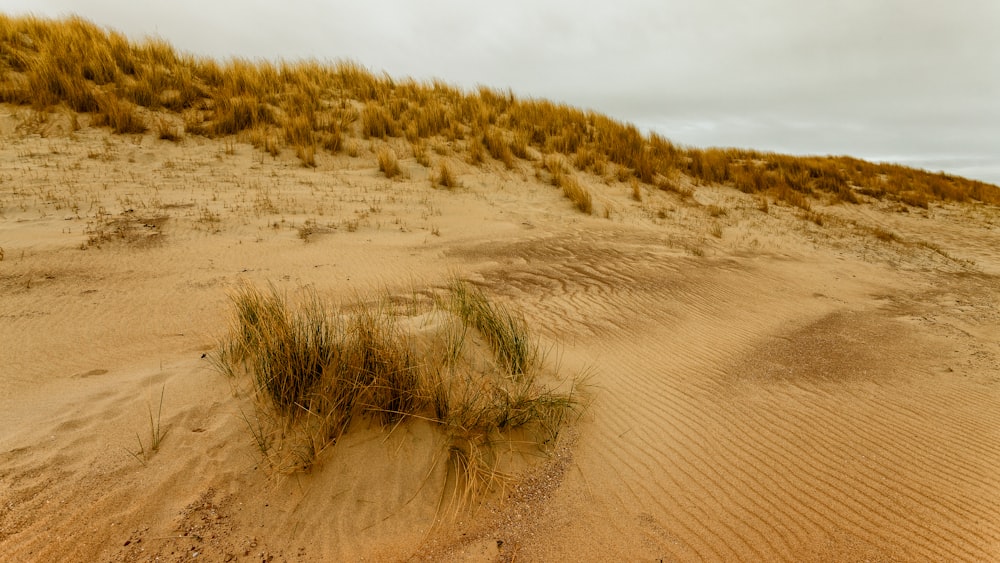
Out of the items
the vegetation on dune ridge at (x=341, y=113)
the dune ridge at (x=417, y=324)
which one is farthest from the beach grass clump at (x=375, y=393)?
the vegetation on dune ridge at (x=341, y=113)

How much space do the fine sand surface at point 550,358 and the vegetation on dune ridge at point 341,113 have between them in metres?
2.15

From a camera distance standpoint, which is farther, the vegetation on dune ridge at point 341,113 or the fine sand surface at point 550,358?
the vegetation on dune ridge at point 341,113

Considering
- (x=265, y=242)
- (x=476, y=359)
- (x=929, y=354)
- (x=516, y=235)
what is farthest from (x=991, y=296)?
(x=265, y=242)

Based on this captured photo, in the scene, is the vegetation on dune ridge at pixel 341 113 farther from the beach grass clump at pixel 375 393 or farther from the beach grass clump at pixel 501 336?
the beach grass clump at pixel 375 393

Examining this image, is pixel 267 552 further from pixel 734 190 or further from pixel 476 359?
pixel 734 190

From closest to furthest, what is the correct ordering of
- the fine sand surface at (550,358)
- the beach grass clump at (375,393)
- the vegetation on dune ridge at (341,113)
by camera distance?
the fine sand surface at (550,358) < the beach grass clump at (375,393) < the vegetation on dune ridge at (341,113)

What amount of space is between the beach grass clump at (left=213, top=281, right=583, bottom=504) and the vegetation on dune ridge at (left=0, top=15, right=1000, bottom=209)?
721cm

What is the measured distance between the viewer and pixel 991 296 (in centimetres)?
654

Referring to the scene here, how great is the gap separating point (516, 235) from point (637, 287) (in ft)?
7.89

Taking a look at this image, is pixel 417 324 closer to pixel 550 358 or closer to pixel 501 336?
pixel 501 336

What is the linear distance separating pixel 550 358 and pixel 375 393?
155cm

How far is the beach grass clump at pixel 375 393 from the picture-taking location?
2346mm

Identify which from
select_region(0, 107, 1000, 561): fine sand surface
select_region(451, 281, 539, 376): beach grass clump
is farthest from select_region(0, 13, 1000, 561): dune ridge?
select_region(451, 281, 539, 376): beach grass clump

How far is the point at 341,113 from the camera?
1106 centimetres
